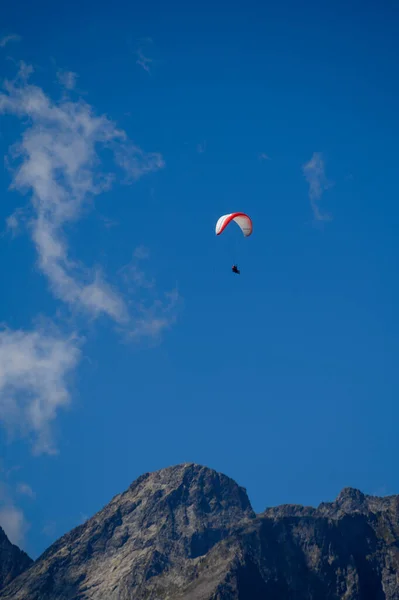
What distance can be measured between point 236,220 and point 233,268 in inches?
537

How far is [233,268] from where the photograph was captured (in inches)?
6585

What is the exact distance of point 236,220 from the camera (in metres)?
176

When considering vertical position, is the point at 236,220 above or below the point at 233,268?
above
